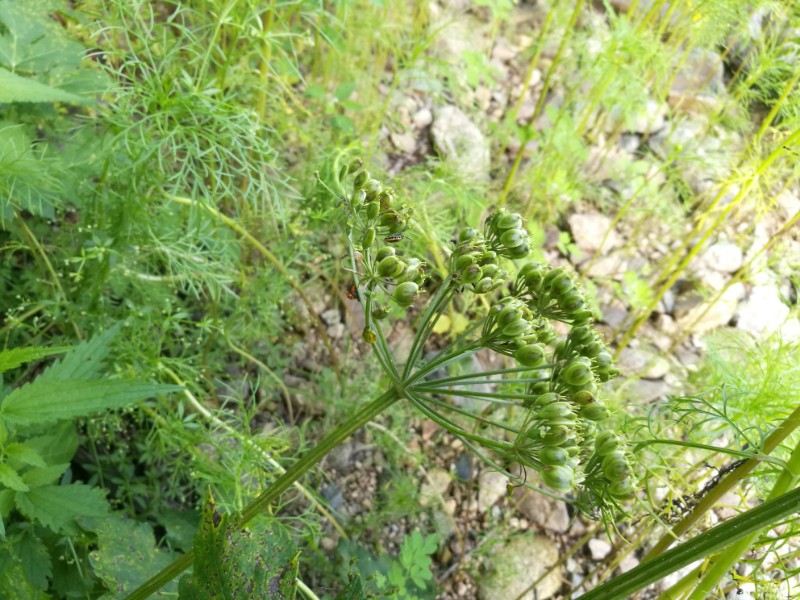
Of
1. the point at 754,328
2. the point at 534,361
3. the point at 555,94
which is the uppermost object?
the point at 534,361

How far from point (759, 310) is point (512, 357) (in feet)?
10.5

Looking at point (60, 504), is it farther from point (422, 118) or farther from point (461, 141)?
point (422, 118)

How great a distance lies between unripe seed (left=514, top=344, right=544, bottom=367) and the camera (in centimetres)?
127

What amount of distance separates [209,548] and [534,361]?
669mm

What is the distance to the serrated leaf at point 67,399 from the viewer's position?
151 centimetres

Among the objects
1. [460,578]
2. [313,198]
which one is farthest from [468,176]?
[460,578]

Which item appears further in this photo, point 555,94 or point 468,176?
point 555,94

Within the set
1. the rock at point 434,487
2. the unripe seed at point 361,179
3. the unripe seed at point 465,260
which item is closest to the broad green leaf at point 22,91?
the unripe seed at point 361,179

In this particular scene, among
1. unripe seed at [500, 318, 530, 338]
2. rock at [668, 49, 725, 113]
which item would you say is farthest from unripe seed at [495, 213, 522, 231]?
rock at [668, 49, 725, 113]

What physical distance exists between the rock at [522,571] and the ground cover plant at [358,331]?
10 mm

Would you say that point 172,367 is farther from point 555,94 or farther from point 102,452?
point 555,94

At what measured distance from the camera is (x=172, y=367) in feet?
8.18

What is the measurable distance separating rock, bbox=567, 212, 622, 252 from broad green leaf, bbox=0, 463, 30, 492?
125 inches

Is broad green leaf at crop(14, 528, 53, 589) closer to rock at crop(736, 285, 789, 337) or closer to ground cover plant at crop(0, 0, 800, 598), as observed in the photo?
ground cover plant at crop(0, 0, 800, 598)
